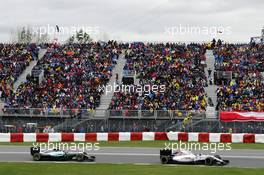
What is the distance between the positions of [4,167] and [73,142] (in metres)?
9.42

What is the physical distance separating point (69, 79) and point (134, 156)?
62.5 feet

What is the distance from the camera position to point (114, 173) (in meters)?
17.3

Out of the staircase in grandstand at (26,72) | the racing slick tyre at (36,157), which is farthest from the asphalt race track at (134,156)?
the staircase in grandstand at (26,72)

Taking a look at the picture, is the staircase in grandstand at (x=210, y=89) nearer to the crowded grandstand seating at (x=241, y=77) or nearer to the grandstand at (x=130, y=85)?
the grandstand at (x=130, y=85)

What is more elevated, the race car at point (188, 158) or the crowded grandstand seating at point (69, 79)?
the crowded grandstand seating at point (69, 79)

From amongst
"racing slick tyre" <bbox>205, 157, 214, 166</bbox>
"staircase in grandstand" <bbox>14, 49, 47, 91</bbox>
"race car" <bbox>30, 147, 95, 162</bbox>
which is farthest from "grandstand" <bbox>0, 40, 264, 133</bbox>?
"racing slick tyre" <bbox>205, 157, 214, 166</bbox>

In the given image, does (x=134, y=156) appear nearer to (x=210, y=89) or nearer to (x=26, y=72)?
(x=210, y=89)

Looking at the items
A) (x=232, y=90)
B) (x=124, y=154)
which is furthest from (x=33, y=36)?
(x=124, y=154)

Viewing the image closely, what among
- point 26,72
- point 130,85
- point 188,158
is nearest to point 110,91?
point 130,85

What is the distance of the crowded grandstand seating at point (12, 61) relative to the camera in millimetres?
40722

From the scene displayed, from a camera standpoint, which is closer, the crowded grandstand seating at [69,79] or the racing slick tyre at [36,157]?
the racing slick tyre at [36,157]

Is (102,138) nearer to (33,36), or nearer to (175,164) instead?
(175,164)

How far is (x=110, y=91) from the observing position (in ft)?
130

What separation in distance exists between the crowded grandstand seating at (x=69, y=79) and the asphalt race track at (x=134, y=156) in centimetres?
978
